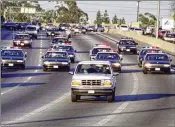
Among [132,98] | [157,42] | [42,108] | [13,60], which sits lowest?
[157,42]

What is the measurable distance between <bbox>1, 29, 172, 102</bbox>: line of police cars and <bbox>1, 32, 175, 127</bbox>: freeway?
1.89ft

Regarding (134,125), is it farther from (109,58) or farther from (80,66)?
(109,58)

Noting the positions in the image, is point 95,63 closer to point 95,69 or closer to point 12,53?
point 95,69

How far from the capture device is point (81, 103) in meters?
24.4

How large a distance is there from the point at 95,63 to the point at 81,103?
5.99ft

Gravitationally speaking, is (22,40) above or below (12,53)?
below

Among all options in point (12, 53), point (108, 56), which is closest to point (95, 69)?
point (108, 56)

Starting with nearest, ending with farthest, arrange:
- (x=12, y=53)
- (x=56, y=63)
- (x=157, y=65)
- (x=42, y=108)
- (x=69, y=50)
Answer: (x=42, y=108), (x=157, y=65), (x=56, y=63), (x=12, y=53), (x=69, y=50)

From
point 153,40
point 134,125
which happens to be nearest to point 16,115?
point 134,125

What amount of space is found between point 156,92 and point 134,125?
1258cm

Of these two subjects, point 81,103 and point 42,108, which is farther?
point 81,103

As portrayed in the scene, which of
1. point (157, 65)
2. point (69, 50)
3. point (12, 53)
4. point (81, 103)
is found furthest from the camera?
point (69, 50)

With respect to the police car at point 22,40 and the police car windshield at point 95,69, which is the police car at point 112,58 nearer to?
the police car windshield at point 95,69

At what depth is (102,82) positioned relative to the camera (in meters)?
24.2
